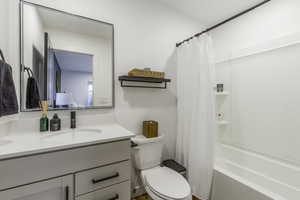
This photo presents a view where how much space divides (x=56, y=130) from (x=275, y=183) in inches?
93.3

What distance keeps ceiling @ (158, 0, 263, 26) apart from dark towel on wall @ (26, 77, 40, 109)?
70.9 inches

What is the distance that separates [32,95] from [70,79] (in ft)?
1.10

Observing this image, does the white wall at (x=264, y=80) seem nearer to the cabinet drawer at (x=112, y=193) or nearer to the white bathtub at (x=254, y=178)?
the white bathtub at (x=254, y=178)

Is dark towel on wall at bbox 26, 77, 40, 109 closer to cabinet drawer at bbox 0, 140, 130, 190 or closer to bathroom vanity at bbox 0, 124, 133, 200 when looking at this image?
bathroom vanity at bbox 0, 124, 133, 200

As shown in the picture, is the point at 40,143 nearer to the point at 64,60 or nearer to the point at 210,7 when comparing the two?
the point at 64,60

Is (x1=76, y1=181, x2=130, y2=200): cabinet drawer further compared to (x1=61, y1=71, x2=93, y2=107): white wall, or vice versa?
(x1=61, y1=71, x2=93, y2=107): white wall

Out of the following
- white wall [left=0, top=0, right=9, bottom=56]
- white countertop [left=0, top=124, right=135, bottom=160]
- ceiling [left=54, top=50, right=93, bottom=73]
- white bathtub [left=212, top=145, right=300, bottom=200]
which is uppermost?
white wall [left=0, top=0, right=9, bottom=56]

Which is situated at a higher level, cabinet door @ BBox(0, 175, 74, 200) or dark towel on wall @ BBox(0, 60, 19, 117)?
dark towel on wall @ BBox(0, 60, 19, 117)

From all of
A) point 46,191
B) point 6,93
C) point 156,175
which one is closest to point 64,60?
point 6,93

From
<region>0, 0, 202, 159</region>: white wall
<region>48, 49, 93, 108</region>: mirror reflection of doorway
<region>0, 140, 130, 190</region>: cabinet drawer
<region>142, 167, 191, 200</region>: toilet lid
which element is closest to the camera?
<region>0, 140, 130, 190</region>: cabinet drawer

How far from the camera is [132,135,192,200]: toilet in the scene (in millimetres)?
1199

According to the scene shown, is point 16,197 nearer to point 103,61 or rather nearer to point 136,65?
point 103,61

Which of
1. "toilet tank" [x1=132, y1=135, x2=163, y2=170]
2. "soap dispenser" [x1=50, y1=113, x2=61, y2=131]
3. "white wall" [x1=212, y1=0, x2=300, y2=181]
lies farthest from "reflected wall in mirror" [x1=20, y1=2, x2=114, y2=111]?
"white wall" [x1=212, y1=0, x2=300, y2=181]

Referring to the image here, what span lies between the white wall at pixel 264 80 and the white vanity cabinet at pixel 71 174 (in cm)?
172
